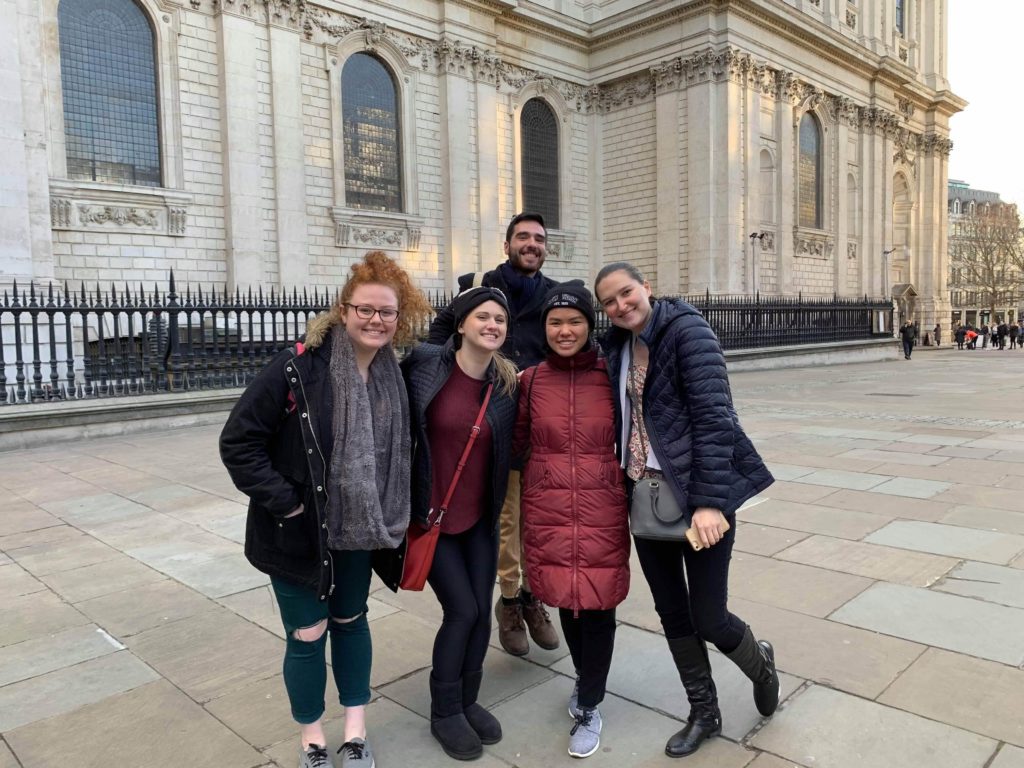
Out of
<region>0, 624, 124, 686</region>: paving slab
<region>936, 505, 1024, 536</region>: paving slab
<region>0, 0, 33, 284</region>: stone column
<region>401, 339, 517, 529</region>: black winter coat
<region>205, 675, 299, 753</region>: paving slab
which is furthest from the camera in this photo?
<region>0, 0, 33, 284</region>: stone column

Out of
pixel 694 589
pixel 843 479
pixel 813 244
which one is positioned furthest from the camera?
pixel 813 244

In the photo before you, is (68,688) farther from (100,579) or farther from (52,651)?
(100,579)

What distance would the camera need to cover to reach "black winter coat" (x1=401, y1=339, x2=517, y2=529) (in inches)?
111

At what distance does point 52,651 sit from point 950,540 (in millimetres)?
5433

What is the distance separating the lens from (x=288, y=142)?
67.2 feet

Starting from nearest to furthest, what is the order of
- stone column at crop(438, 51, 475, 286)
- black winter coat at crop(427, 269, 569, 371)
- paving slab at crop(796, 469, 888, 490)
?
black winter coat at crop(427, 269, 569, 371), paving slab at crop(796, 469, 888, 490), stone column at crop(438, 51, 475, 286)

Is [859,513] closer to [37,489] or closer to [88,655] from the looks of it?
[88,655]

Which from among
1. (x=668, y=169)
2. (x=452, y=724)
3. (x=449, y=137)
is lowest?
(x=452, y=724)

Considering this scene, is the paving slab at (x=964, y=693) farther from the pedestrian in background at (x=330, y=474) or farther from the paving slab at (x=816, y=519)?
the pedestrian in background at (x=330, y=474)

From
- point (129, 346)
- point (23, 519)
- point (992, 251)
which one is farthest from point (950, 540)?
point (992, 251)

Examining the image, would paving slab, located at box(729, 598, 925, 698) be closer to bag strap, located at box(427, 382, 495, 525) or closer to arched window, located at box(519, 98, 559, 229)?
bag strap, located at box(427, 382, 495, 525)

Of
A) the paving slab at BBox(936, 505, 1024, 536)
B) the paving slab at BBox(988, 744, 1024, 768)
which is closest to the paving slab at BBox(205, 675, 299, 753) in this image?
the paving slab at BBox(988, 744, 1024, 768)

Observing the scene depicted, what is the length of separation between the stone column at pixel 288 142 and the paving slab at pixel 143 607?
54.2 ft

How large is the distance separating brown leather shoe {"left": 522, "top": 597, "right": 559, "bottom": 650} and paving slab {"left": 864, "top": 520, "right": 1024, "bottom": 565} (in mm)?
2725
